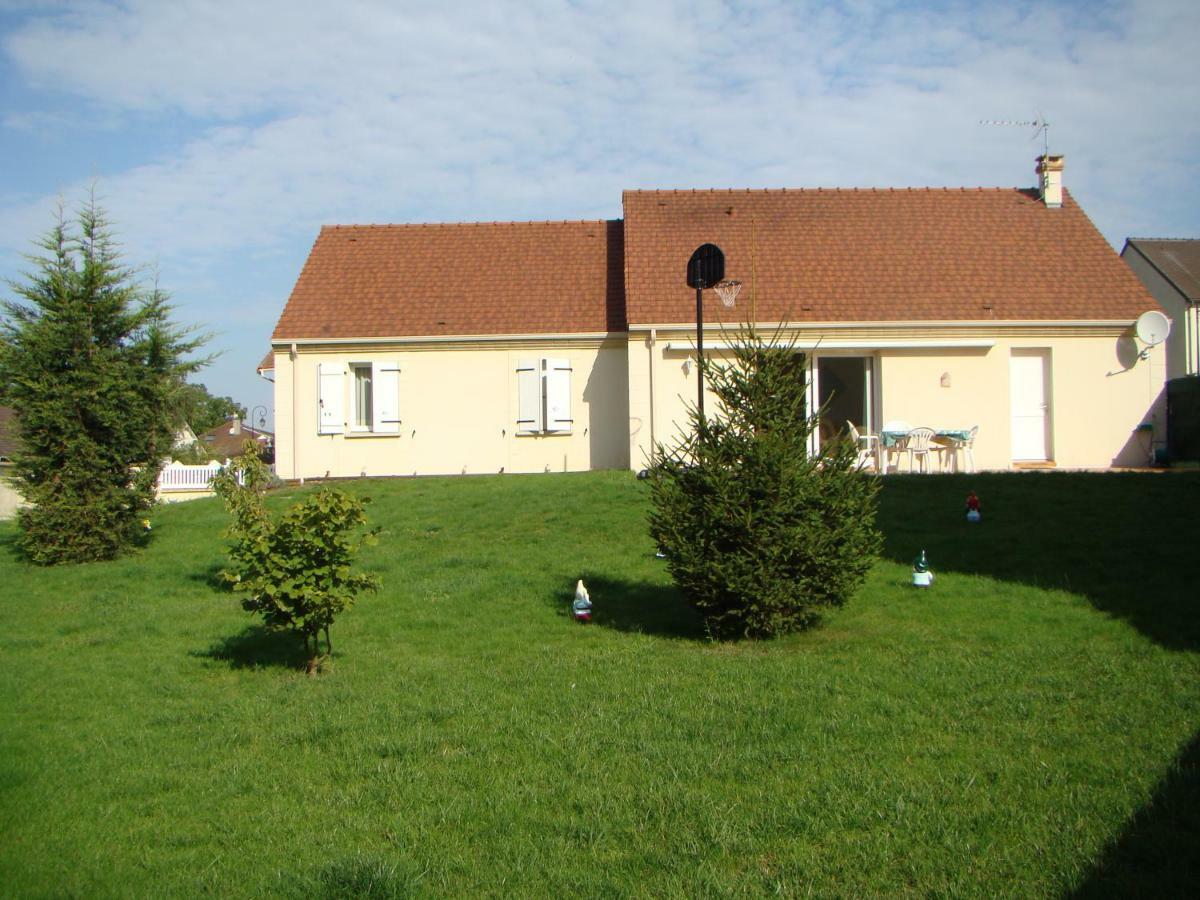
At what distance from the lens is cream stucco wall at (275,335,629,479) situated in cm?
1841

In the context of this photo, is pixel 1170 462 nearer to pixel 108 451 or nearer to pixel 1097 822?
pixel 1097 822

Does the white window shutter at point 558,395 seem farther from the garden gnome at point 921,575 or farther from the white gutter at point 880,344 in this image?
the garden gnome at point 921,575

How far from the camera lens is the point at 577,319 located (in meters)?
18.6

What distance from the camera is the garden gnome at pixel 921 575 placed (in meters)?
8.90

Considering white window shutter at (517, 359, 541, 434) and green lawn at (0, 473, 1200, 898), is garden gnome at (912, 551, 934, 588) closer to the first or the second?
green lawn at (0, 473, 1200, 898)

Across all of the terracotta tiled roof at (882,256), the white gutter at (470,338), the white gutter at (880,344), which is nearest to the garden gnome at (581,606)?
the white gutter at (880,344)

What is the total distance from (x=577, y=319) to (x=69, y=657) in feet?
38.1

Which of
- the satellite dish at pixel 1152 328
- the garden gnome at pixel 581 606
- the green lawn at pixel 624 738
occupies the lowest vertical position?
the green lawn at pixel 624 738

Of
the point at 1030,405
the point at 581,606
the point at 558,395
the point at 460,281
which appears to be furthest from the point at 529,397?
the point at 581,606

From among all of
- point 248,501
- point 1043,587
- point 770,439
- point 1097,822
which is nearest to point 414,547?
point 248,501

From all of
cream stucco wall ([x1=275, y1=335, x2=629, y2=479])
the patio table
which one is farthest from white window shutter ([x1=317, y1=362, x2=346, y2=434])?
the patio table

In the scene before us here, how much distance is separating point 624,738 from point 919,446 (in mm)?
12149

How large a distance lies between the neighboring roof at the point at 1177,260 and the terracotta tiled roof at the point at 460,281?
16284mm

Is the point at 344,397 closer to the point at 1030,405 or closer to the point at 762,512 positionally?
the point at 1030,405
